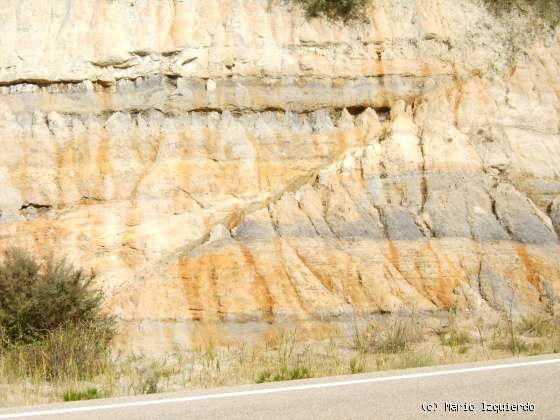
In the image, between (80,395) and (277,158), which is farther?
(277,158)

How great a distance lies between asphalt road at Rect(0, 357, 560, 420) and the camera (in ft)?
18.3

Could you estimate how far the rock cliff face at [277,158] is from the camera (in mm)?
13781

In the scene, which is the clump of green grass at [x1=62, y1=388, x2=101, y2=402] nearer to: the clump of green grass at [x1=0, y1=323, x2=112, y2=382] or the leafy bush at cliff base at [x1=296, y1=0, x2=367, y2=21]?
the clump of green grass at [x1=0, y1=323, x2=112, y2=382]

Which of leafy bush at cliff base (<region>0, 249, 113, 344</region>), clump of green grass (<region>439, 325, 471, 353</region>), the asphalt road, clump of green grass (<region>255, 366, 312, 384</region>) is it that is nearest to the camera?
the asphalt road

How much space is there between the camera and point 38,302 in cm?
1059

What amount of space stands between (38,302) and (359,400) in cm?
654

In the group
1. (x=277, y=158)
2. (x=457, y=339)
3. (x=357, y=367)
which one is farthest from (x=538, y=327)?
(x=277, y=158)

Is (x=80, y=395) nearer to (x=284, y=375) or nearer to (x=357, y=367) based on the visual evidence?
(x=284, y=375)

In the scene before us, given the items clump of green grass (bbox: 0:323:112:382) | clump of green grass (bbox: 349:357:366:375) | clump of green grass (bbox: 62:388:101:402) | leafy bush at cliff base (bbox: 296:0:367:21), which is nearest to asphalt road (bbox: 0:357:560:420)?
clump of green grass (bbox: 62:388:101:402)

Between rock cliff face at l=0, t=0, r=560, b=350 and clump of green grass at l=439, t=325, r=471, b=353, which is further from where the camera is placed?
rock cliff face at l=0, t=0, r=560, b=350

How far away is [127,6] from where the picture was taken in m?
17.7

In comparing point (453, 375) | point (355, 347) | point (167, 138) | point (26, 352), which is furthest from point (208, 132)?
point (453, 375)

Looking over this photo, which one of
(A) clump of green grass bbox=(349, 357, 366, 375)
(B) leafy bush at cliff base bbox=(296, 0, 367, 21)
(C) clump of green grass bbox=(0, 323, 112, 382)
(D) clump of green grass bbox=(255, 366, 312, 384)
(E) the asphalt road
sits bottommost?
(A) clump of green grass bbox=(349, 357, 366, 375)

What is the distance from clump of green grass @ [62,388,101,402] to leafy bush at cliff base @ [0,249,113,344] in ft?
9.77
